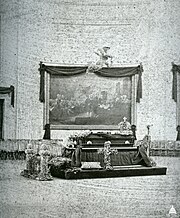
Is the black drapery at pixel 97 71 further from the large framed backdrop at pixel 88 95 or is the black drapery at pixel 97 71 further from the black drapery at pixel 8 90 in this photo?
the black drapery at pixel 8 90

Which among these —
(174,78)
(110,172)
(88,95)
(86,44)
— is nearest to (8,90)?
(88,95)

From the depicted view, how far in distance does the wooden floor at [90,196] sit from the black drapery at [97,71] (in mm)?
974

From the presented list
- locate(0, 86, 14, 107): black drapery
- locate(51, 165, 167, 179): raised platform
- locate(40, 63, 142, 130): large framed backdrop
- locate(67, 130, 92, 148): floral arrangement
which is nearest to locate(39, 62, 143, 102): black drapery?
locate(40, 63, 142, 130): large framed backdrop

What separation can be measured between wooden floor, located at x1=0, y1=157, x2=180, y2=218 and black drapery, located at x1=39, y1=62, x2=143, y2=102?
974mm

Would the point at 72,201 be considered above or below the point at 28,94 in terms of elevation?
below

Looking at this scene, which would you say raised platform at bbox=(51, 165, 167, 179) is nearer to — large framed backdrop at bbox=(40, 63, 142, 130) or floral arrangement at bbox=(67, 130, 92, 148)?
floral arrangement at bbox=(67, 130, 92, 148)

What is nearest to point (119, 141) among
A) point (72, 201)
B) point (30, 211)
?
point (72, 201)

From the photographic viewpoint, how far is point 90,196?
6.32 meters

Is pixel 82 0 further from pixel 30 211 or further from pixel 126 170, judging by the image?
pixel 30 211

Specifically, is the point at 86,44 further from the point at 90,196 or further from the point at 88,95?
the point at 90,196

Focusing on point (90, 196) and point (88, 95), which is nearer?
point (90, 196)

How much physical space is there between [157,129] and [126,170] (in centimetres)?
68

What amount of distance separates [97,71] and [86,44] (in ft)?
1.25

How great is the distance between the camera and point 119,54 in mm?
6473
